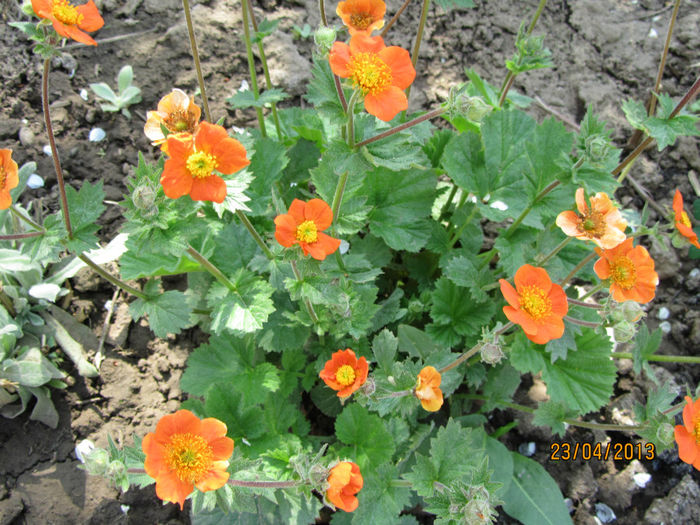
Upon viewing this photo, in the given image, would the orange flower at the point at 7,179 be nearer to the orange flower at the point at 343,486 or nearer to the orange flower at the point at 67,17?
the orange flower at the point at 67,17

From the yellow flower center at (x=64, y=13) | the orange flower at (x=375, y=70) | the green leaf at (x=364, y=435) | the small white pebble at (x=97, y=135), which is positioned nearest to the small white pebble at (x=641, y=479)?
the green leaf at (x=364, y=435)

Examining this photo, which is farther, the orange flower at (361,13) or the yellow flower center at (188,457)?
the orange flower at (361,13)

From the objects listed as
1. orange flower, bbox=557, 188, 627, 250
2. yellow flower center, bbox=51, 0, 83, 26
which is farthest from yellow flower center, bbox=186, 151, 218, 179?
orange flower, bbox=557, 188, 627, 250

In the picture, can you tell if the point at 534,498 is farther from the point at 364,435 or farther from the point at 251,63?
the point at 251,63

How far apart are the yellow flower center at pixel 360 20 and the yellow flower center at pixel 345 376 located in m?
1.51

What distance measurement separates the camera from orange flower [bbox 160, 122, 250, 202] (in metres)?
1.98

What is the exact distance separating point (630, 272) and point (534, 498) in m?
1.51

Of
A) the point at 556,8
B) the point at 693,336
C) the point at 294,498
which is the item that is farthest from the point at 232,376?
→ the point at 556,8

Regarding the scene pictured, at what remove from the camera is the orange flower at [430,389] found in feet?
7.13

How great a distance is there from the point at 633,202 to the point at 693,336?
109 cm

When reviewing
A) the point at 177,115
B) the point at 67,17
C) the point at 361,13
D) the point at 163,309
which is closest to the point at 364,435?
the point at 163,309

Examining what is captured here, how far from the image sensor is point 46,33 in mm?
2205

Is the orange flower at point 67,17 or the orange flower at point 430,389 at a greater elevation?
the orange flower at point 67,17

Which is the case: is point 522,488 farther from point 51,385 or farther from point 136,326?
point 51,385
